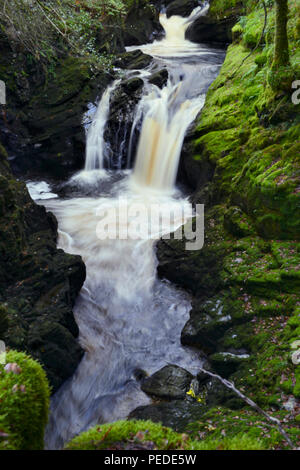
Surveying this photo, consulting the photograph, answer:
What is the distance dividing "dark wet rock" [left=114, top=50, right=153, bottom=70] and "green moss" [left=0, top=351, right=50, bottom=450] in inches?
585

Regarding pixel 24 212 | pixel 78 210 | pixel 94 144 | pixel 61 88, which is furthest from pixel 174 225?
pixel 61 88

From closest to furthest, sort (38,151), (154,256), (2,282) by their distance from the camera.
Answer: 1. (2,282)
2. (154,256)
3. (38,151)

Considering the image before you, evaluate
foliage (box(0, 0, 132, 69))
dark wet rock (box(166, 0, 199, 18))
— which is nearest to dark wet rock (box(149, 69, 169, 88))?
foliage (box(0, 0, 132, 69))

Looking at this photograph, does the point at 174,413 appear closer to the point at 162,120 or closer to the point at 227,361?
the point at 227,361

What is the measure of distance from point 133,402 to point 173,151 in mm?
7885

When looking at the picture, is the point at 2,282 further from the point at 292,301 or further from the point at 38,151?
the point at 38,151

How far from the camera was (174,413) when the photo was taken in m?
4.52

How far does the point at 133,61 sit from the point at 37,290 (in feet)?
40.7

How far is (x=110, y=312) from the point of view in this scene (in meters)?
7.11

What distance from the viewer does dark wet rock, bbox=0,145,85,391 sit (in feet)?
17.1

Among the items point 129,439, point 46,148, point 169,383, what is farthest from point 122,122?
point 129,439

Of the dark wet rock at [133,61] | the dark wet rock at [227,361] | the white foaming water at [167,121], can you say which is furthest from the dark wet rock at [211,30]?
the dark wet rock at [227,361]

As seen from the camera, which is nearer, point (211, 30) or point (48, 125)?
point (48, 125)

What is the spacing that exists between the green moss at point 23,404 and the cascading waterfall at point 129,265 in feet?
11.4
